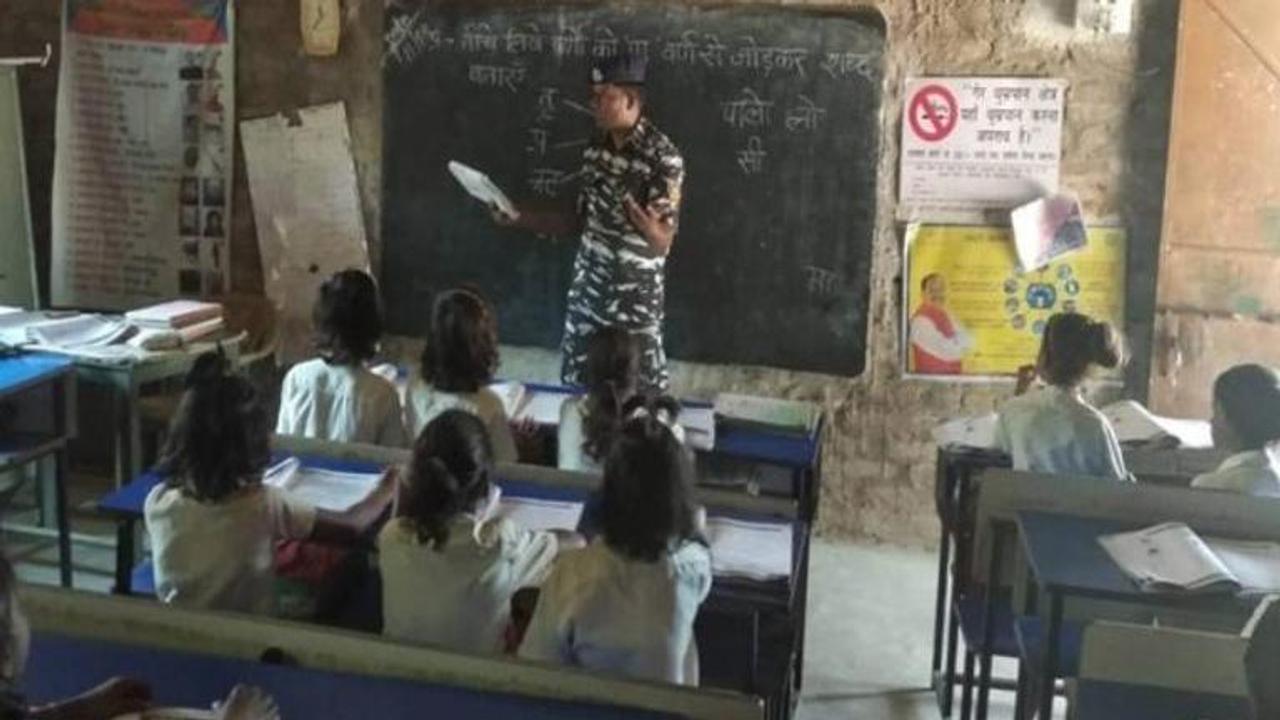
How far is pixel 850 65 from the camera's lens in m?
5.05

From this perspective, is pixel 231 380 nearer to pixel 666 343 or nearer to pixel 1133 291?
pixel 666 343

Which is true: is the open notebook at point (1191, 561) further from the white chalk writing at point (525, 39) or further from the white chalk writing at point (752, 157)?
the white chalk writing at point (525, 39)

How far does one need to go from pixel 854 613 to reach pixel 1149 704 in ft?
7.29

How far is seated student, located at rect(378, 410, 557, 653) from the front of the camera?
270cm

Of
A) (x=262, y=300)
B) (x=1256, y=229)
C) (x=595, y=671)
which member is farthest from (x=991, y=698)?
(x=262, y=300)

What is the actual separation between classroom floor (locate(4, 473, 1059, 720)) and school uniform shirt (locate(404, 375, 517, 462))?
1115 millimetres

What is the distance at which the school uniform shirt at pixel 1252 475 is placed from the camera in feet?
10.9

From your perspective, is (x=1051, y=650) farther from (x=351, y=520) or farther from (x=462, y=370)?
(x=462, y=370)

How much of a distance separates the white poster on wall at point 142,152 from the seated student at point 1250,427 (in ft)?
12.3

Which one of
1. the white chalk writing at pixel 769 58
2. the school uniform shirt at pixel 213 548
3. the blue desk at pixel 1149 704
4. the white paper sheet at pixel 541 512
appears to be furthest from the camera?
the white chalk writing at pixel 769 58

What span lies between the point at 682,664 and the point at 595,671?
1.21 ft

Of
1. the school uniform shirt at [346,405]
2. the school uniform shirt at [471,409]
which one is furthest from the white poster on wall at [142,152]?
Answer: the school uniform shirt at [471,409]

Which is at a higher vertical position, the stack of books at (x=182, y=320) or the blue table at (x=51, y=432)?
the stack of books at (x=182, y=320)

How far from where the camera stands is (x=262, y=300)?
5512 millimetres
